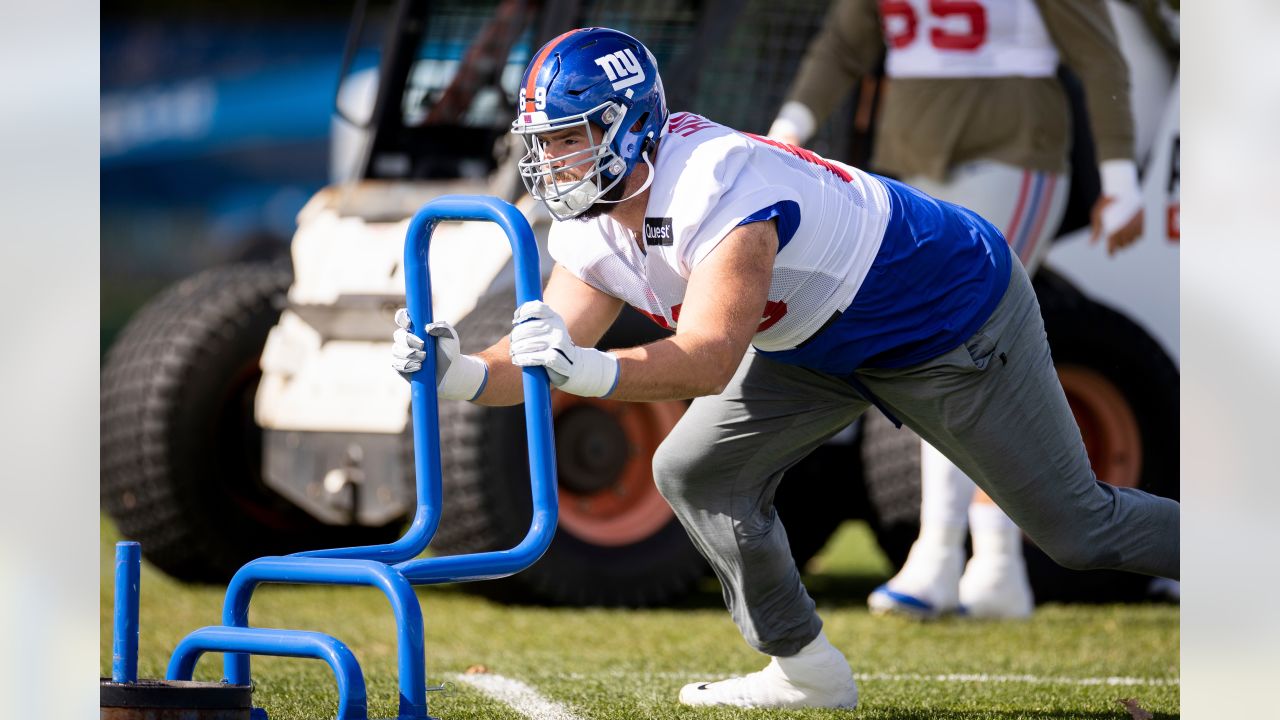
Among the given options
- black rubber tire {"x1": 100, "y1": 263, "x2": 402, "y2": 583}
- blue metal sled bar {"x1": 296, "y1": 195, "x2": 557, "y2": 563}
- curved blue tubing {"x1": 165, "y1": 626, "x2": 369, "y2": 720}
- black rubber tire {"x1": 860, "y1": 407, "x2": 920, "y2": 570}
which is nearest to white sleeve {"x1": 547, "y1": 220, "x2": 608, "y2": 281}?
blue metal sled bar {"x1": 296, "y1": 195, "x2": 557, "y2": 563}

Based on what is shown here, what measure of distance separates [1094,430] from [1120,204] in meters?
1.11

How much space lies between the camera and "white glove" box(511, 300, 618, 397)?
9.06ft

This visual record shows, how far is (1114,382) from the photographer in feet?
19.4

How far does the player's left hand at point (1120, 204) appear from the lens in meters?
5.16

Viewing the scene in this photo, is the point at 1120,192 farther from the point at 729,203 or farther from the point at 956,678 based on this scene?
the point at 729,203

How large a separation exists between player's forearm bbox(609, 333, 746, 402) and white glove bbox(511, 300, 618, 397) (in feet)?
0.09

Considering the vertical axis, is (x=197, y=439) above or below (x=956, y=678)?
above

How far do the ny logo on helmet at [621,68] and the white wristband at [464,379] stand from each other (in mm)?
538

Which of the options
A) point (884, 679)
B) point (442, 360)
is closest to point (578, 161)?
point (442, 360)

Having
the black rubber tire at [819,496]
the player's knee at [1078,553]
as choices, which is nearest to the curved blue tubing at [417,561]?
the player's knee at [1078,553]

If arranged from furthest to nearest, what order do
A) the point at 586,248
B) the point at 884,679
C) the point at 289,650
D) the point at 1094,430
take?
the point at 1094,430, the point at 884,679, the point at 586,248, the point at 289,650

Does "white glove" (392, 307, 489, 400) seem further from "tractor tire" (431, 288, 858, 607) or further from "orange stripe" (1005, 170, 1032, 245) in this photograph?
"orange stripe" (1005, 170, 1032, 245)

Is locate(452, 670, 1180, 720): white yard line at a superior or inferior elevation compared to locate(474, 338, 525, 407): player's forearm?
inferior
